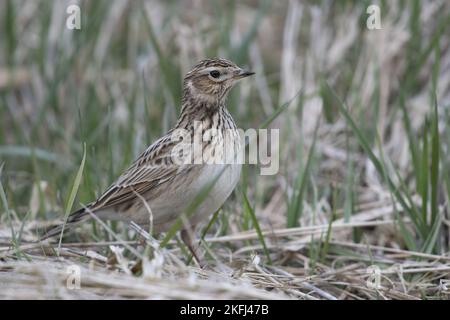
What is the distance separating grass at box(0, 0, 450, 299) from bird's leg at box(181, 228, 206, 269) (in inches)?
3.3

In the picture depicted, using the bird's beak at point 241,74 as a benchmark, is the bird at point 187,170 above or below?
below

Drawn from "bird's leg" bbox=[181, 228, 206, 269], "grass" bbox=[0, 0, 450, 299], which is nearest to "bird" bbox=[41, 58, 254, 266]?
"bird's leg" bbox=[181, 228, 206, 269]

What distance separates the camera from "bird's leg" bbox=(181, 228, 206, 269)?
16.7 ft

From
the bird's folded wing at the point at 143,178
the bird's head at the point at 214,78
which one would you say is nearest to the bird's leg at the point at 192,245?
the bird's folded wing at the point at 143,178

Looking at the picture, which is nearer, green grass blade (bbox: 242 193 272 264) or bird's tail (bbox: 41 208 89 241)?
green grass blade (bbox: 242 193 272 264)

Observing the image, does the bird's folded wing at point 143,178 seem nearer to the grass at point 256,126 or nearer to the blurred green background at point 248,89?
the grass at point 256,126

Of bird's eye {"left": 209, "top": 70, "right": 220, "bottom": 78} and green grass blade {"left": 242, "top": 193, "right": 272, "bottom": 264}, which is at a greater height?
bird's eye {"left": 209, "top": 70, "right": 220, "bottom": 78}

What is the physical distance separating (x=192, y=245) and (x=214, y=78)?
3.35 feet

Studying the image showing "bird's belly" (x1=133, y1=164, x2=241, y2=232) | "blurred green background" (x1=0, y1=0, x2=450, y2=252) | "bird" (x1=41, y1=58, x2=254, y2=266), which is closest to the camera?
"bird's belly" (x1=133, y1=164, x2=241, y2=232)

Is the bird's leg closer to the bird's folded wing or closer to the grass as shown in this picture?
the grass

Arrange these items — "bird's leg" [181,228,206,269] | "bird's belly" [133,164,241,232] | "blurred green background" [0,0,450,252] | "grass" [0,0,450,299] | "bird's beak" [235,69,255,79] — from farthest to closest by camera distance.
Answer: "blurred green background" [0,0,450,252], "bird's beak" [235,69,255,79], "bird's leg" [181,228,206,269], "bird's belly" [133,164,241,232], "grass" [0,0,450,299]

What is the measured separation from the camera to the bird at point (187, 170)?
4.94m

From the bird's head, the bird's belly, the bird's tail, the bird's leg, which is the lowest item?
the bird's leg
